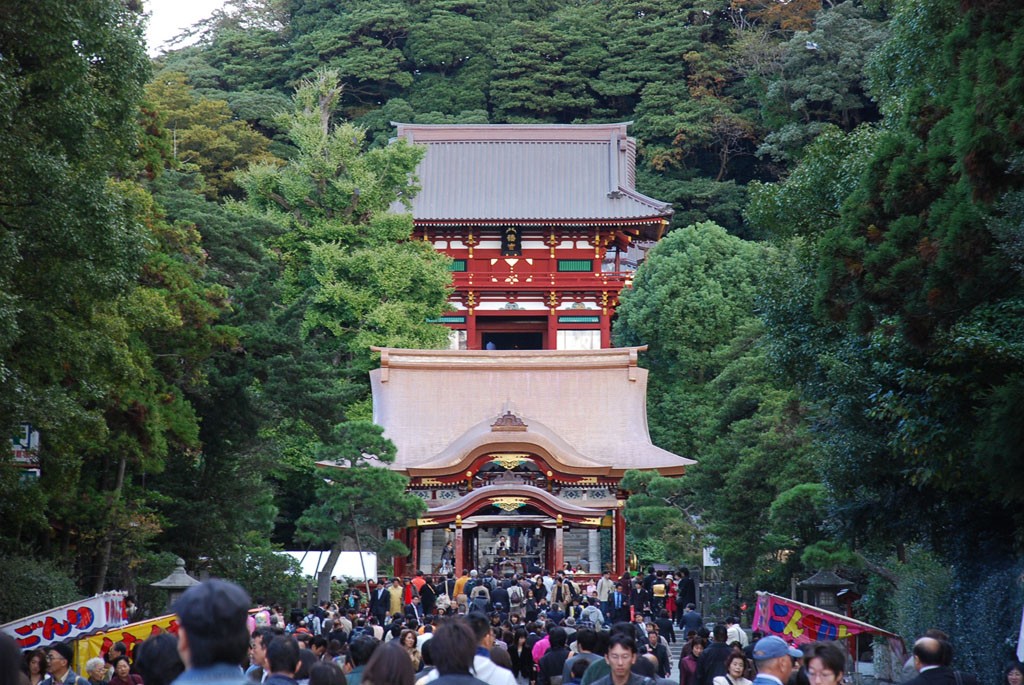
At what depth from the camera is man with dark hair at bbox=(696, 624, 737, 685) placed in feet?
27.5

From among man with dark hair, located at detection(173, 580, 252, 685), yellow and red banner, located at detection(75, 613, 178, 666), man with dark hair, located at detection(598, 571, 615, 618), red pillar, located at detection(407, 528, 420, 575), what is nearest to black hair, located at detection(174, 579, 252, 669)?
man with dark hair, located at detection(173, 580, 252, 685)

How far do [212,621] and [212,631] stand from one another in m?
0.03

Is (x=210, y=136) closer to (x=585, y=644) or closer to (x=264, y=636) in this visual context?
(x=585, y=644)

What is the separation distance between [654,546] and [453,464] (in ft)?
17.6

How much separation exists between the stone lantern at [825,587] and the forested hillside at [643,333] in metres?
0.53

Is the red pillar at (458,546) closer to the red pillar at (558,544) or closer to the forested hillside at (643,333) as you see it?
the red pillar at (558,544)

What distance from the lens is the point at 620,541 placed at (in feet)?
88.5

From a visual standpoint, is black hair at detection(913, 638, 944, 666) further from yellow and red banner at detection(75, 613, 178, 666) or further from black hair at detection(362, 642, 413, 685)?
yellow and red banner at detection(75, 613, 178, 666)

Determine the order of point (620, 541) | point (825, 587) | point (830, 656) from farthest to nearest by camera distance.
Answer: point (620, 541), point (825, 587), point (830, 656)

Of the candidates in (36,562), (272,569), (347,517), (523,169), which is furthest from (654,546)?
(36,562)

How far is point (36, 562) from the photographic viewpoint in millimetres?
14703

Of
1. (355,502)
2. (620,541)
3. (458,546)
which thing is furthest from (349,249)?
(355,502)

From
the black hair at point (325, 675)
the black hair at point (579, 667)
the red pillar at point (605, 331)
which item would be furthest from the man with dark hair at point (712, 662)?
the red pillar at point (605, 331)

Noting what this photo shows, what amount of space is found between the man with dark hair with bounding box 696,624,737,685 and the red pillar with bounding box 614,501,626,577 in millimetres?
18204
